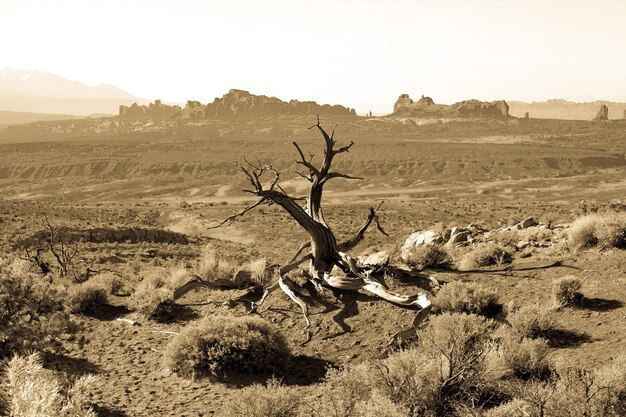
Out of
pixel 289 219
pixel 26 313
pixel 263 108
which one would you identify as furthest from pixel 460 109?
pixel 26 313

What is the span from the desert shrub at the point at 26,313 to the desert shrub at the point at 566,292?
957cm

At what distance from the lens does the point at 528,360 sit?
23.6ft

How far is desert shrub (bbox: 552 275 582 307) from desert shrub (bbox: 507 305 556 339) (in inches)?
35.8

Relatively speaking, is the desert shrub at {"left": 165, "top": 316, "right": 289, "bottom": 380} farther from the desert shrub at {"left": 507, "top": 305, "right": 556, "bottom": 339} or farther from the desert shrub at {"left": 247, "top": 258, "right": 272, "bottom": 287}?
the desert shrub at {"left": 507, "top": 305, "right": 556, "bottom": 339}

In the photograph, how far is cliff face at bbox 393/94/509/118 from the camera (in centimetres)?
12962

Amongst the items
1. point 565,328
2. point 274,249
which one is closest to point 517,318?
point 565,328

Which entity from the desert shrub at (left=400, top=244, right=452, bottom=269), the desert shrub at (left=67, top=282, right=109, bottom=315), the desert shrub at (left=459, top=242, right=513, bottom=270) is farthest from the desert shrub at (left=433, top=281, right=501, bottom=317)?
the desert shrub at (left=67, top=282, right=109, bottom=315)

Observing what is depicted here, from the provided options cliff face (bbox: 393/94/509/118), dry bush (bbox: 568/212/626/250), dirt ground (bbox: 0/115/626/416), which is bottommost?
dirt ground (bbox: 0/115/626/416)

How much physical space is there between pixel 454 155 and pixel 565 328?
235 ft

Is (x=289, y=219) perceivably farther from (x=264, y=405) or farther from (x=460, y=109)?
(x=460, y=109)

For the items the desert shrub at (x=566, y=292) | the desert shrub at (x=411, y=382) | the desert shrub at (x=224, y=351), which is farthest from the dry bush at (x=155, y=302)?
the desert shrub at (x=566, y=292)

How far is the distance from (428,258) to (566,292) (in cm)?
350

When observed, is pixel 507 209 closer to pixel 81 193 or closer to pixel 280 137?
pixel 81 193

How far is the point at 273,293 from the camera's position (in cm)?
1188
